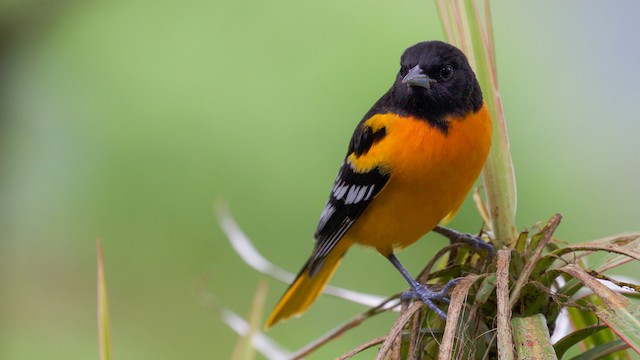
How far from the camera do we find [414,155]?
2.39m

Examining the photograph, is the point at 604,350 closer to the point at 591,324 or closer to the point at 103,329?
the point at 591,324

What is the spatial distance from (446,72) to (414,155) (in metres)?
0.24

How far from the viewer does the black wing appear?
251 cm

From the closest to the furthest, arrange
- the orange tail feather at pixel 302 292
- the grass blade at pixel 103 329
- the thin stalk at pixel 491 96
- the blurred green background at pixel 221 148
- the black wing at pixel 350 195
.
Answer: the grass blade at pixel 103 329 < the thin stalk at pixel 491 96 < the black wing at pixel 350 195 < the orange tail feather at pixel 302 292 < the blurred green background at pixel 221 148

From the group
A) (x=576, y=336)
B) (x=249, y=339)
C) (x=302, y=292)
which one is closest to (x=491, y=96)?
(x=576, y=336)

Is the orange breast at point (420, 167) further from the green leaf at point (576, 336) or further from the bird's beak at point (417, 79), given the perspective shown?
the green leaf at point (576, 336)

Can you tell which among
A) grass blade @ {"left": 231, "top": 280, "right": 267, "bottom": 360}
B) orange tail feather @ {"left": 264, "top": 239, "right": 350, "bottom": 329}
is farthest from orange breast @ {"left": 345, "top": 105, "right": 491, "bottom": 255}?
grass blade @ {"left": 231, "top": 280, "right": 267, "bottom": 360}

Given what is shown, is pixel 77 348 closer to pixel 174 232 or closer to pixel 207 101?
pixel 174 232

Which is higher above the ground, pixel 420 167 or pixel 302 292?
pixel 420 167

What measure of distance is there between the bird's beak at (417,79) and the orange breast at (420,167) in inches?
4.5

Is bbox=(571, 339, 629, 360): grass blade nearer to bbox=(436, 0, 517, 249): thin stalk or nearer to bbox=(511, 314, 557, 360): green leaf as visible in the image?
bbox=(511, 314, 557, 360): green leaf

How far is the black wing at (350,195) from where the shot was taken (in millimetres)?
2506

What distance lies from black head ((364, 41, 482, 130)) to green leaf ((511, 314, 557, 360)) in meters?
0.93

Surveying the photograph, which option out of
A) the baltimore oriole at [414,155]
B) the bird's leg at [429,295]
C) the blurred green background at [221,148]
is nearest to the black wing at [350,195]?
the baltimore oriole at [414,155]
